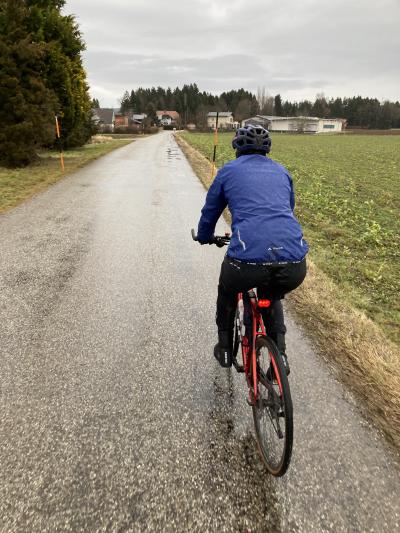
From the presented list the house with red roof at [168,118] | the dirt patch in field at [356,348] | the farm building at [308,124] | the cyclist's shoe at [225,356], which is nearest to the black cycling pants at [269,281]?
the cyclist's shoe at [225,356]

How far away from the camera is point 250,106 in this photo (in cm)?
13488

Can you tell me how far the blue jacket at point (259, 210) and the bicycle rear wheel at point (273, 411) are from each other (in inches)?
25.7

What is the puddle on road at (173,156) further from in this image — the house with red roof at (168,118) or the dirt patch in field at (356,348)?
the house with red roof at (168,118)

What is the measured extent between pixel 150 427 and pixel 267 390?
3.20ft

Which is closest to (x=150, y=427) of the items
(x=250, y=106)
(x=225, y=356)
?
(x=225, y=356)

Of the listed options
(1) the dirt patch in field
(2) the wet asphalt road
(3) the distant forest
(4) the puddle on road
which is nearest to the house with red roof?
(3) the distant forest

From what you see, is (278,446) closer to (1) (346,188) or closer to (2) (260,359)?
(2) (260,359)

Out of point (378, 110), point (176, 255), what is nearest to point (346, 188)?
point (176, 255)

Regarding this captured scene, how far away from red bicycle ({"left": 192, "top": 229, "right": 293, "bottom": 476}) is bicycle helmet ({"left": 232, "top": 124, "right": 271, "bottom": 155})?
79cm

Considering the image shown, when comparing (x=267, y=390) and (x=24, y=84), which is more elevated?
(x=24, y=84)

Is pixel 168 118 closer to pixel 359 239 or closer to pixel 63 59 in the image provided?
pixel 63 59

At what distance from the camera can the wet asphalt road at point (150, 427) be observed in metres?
2.14

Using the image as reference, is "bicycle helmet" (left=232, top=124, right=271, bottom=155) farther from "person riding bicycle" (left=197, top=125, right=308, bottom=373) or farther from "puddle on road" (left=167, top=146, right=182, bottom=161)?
"puddle on road" (left=167, top=146, right=182, bottom=161)

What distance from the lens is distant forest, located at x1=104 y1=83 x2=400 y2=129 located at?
124 metres
